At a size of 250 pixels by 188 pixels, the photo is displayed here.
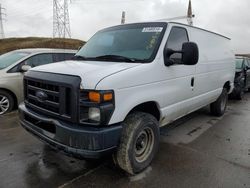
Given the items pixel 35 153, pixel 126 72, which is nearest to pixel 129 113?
pixel 126 72

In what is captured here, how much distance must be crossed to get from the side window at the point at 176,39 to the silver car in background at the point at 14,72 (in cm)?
378

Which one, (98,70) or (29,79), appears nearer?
(98,70)

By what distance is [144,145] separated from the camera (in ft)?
10.5

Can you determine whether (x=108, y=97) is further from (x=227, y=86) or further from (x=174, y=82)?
(x=227, y=86)

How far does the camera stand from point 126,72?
2.65 m

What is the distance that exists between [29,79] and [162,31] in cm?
207

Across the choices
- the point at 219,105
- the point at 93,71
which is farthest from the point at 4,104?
the point at 219,105

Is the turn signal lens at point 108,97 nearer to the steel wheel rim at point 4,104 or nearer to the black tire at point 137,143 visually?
the black tire at point 137,143

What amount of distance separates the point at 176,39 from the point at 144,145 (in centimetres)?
179

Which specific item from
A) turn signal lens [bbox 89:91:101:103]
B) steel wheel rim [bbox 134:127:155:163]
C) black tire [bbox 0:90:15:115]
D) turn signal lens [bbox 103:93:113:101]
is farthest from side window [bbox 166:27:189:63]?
black tire [bbox 0:90:15:115]

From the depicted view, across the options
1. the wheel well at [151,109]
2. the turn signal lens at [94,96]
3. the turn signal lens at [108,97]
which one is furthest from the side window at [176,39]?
the turn signal lens at [94,96]

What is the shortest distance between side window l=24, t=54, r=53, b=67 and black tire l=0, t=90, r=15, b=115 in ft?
3.21

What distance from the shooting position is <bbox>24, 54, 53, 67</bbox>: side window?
6059 mm

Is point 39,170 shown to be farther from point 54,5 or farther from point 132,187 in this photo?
point 54,5
